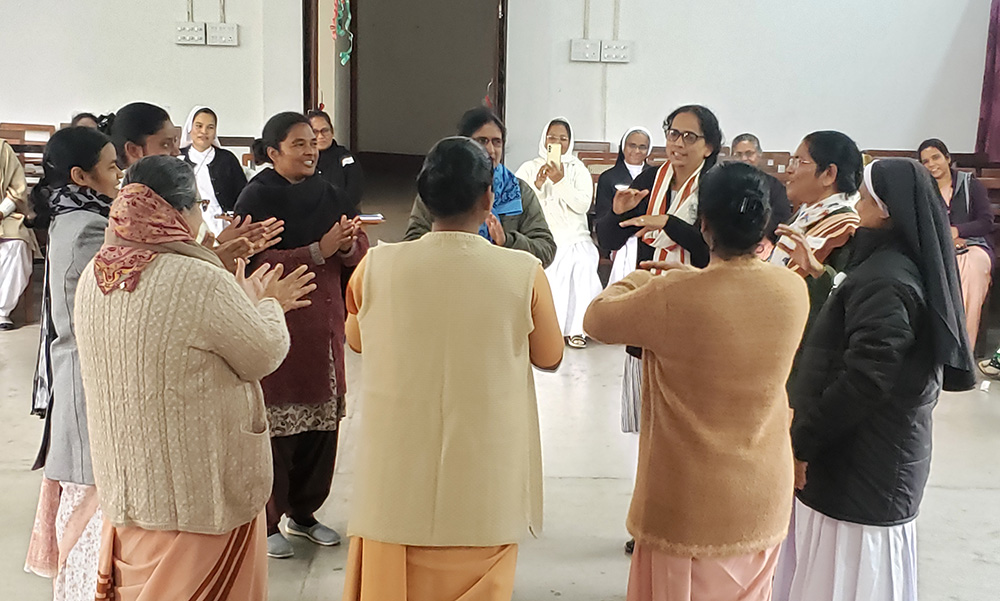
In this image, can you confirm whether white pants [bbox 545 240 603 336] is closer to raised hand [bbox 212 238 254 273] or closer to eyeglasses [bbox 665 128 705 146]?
eyeglasses [bbox 665 128 705 146]

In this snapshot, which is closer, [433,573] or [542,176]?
[433,573]

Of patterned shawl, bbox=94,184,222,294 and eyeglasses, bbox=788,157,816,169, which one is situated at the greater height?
eyeglasses, bbox=788,157,816,169

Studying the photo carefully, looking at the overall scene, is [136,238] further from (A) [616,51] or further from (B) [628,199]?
(A) [616,51]

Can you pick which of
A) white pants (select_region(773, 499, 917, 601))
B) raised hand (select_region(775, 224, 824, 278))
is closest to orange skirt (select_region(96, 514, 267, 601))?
white pants (select_region(773, 499, 917, 601))

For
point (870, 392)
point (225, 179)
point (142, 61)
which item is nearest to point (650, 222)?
point (870, 392)

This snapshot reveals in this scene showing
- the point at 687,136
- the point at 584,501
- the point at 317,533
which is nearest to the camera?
the point at 687,136

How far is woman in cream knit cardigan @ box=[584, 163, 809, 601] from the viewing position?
1860mm

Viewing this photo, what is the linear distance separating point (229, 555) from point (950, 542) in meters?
2.69

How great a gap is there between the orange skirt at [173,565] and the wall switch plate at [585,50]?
22.0ft

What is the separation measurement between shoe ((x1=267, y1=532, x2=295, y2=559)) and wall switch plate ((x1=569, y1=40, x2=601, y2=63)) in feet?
19.7

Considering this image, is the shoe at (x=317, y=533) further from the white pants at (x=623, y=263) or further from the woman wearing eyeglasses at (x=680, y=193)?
the white pants at (x=623, y=263)

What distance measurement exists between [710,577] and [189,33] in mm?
7335

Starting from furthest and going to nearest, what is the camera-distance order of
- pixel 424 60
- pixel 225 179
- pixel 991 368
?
pixel 424 60, pixel 225 179, pixel 991 368

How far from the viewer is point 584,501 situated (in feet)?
12.2
